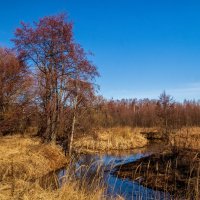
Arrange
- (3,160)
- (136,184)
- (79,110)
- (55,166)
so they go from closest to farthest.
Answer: (136,184) → (3,160) → (55,166) → (79,110)

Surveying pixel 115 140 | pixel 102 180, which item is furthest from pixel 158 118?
pixel 102 180

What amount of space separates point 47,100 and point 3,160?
23.3 feet

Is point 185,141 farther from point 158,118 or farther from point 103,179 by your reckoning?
point 158,118

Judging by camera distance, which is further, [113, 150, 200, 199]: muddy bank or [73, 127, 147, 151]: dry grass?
[73, 127, 147, 151]: dry grass

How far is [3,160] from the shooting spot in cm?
1403

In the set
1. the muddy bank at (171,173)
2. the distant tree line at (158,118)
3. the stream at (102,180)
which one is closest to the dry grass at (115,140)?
the distant tree line at (158,118)

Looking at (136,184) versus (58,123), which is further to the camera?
(58,123)

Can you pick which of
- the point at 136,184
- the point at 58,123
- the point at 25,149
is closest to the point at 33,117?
the point at 58,123

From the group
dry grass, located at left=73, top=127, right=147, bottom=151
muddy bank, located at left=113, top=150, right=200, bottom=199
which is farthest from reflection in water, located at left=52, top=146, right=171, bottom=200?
dry grass, located at left=73, top=127, right=147, bottom=151

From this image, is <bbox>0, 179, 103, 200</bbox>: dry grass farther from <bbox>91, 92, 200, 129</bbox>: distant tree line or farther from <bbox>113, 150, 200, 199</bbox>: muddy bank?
<bbox>91, 92, 200, 129</bbox>: distant tree line

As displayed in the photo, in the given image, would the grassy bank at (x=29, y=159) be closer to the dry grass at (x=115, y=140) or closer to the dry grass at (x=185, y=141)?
the dry grass at (x=115, y=140)

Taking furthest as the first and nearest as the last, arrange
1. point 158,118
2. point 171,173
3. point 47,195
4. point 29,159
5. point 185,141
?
point 158,118
point 185,141
point 29,159
point 171,173
point 47,195

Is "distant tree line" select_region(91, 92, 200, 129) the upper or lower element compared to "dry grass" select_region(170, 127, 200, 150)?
upper

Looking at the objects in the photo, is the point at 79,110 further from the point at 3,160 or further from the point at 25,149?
the point at 3,160
